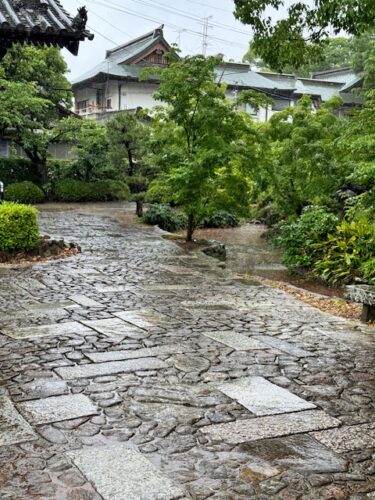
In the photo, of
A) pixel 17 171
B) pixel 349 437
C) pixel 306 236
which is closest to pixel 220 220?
pixel 306 236

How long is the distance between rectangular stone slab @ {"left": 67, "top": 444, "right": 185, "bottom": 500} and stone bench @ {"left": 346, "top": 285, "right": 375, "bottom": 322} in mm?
4730

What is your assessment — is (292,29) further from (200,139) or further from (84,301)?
(200,139)

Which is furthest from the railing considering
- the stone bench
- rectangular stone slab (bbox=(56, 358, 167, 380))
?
rectangular stone slab (bbox=(56, 358, 167, 380))

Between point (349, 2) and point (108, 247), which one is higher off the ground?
point (349, 2)

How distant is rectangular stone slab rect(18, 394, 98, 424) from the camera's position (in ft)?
13.3

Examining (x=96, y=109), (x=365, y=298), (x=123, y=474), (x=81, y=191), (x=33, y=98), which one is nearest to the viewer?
(x=123, y=474)

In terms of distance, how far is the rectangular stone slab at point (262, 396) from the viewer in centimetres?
439

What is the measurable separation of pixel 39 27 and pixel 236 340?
15.6ft

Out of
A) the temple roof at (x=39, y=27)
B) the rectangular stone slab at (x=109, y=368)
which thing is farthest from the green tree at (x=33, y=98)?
the rectangular stone slab at (x=109, y=368)

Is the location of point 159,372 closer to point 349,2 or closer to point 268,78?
point 349,2

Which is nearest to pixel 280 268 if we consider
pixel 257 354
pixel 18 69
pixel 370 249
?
pixel 370 249

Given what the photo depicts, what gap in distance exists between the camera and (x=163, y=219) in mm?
19422

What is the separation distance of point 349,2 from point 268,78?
42244 millimetres

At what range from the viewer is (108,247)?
45.5 ft
